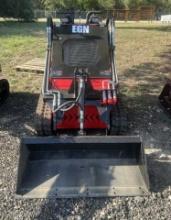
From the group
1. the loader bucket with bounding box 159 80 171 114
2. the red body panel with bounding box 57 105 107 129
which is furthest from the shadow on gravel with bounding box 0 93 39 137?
the loader bucket with bounding box 159 80 171 114

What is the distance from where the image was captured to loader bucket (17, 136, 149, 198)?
4238mm

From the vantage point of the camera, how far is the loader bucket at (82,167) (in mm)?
4238

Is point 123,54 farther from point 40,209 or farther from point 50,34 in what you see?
point 40,209

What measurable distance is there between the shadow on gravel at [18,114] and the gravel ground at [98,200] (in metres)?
0.02

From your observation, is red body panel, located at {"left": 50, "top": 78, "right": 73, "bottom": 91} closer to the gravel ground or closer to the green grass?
the gravel ground

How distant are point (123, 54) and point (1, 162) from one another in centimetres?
864

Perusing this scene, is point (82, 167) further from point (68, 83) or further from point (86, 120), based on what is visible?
point (68, 83)

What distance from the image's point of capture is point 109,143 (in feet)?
15.0

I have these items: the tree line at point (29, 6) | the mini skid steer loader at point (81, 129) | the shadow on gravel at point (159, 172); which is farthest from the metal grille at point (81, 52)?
the tree line at point (29, 6)

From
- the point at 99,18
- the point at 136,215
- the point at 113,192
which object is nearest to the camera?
the point at 136,215

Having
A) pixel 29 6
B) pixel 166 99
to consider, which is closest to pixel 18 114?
pixel 166 99

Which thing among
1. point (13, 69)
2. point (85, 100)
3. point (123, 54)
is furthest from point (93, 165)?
point (123, 54)

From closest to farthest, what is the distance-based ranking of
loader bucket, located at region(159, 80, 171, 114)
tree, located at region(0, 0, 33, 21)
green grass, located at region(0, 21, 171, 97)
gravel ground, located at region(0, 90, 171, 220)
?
gravel ground, located at region(0, 90, 171, 220) < loader bucket, located at region(159, 80, 171, 114) < green grass, located at region(0, 21, 171, 97) < tree, located at region(0, 0, 33, 21)

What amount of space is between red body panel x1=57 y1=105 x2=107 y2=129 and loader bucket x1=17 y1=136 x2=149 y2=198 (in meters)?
0.83
